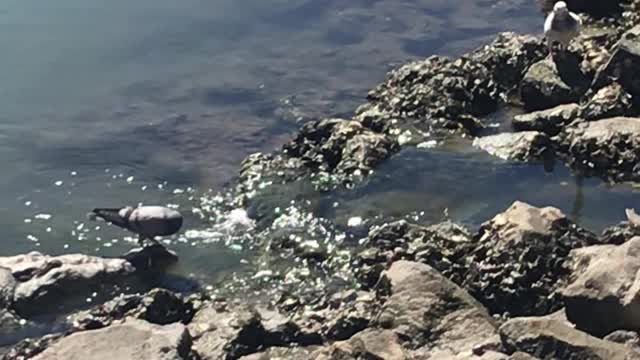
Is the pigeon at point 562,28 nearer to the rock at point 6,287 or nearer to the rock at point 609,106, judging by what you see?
the rock at point 609,106

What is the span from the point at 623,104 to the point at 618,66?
2.28 feet

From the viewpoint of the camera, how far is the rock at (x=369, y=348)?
9234 millimetres

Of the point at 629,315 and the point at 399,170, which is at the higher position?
the point at 629,315

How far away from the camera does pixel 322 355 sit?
9.51m

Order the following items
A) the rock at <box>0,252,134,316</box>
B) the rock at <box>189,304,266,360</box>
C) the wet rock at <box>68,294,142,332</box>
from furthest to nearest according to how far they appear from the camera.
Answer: the rock at <box>0,252,134,316</box> → the wet rock at <box>68,294,142,332</box> → the rock at <box>189,304,266,360</box>

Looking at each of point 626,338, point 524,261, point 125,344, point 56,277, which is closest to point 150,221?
point 56,277

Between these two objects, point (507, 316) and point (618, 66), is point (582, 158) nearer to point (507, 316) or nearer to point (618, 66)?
point (618, 66)

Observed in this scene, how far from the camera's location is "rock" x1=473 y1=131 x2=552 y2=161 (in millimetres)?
15383

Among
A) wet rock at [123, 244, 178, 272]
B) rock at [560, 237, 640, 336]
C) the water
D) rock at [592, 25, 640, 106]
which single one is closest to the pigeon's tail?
the water

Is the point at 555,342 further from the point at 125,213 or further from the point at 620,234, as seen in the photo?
the point at 125,213

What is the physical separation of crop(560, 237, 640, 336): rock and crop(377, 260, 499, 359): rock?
0.80m

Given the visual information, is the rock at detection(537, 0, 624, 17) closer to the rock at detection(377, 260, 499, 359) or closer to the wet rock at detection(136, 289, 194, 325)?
the rock at detection(377, 260, 499, 359)

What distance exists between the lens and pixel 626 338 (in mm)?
9000

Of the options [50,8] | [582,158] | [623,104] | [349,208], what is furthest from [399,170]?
[50,8]
